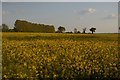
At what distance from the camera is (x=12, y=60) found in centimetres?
1179

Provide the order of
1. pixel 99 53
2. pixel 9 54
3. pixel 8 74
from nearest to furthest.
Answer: pixel 8 74 → pixel 9 54 → pixel 99 53

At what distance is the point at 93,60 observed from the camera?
12.2 m

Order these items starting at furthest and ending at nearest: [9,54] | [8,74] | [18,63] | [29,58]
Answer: [9,54] < [29,58] < [18,63] < [8,74]

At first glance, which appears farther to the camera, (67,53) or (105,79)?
(67,53)

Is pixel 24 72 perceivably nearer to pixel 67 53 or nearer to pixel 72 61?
pixel 72 61

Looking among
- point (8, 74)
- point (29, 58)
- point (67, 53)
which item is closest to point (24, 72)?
point (8, 74)

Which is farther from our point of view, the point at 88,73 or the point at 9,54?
the point at 9,54

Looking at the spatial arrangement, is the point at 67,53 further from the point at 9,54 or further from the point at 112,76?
the point at 112,76

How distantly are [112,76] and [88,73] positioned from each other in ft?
2.70

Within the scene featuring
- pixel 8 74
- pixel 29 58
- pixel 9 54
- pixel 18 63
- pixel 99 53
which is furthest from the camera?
pixel 99 53

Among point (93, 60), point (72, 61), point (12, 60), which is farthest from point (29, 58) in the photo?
point (93, 60)

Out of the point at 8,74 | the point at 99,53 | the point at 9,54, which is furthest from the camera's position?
the point at 99,53

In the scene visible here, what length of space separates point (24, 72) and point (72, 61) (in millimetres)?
2556

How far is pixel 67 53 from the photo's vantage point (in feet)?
45.1
